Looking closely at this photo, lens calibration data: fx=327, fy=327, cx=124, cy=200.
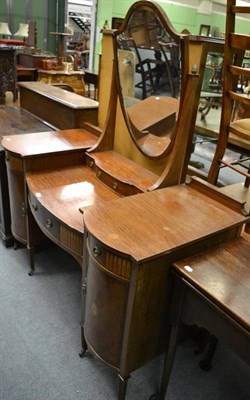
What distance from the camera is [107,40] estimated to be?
1949 mm

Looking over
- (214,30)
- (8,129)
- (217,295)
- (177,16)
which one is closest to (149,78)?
(217,295)

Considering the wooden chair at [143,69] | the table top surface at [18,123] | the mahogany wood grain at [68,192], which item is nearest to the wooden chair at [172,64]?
the wooden chair at [143,69]

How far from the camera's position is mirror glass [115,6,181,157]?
1.40 metres

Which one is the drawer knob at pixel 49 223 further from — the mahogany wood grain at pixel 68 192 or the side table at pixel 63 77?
the side table at pixel 63 77

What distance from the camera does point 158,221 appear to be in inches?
45.8

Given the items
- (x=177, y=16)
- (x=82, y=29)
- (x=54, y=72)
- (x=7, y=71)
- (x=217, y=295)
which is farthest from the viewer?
(x=82, y=29)

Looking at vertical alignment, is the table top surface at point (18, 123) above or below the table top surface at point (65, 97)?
below

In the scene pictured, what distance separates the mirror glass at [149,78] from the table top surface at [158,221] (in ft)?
1.10

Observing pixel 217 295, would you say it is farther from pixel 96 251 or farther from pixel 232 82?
pixel 232 82

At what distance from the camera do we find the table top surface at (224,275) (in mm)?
907

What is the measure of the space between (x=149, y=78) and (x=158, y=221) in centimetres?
82

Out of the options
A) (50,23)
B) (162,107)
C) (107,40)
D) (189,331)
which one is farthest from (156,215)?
(50,23)

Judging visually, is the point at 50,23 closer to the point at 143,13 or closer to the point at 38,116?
the point at 38,116

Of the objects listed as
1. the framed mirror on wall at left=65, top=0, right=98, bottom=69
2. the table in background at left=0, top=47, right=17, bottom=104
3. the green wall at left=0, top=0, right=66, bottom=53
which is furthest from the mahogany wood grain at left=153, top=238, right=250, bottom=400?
the green wall at left=0, top=0, right=66, bottom=53
